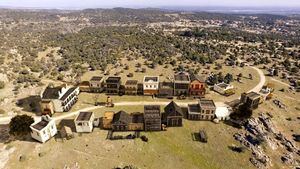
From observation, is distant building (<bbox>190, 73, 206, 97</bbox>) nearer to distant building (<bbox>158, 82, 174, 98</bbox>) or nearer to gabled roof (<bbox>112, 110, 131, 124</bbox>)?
distant building (<bbox>158, 82, 174, 98</bbox>)

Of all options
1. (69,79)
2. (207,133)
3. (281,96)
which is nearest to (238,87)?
(281,96)

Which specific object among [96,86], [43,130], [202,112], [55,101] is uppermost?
[55,101]

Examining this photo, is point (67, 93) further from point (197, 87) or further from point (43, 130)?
point (197, 87)

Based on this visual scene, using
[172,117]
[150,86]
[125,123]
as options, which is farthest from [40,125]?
[150,86]

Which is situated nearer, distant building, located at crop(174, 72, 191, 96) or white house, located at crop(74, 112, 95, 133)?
white house, located at crop(74, 112, 95, 133)

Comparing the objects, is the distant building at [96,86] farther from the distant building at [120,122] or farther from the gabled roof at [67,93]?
the distant building at [120,122]

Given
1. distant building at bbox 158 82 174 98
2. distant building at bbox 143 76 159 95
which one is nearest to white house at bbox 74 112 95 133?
distant building at bbox 143 76 159 95
